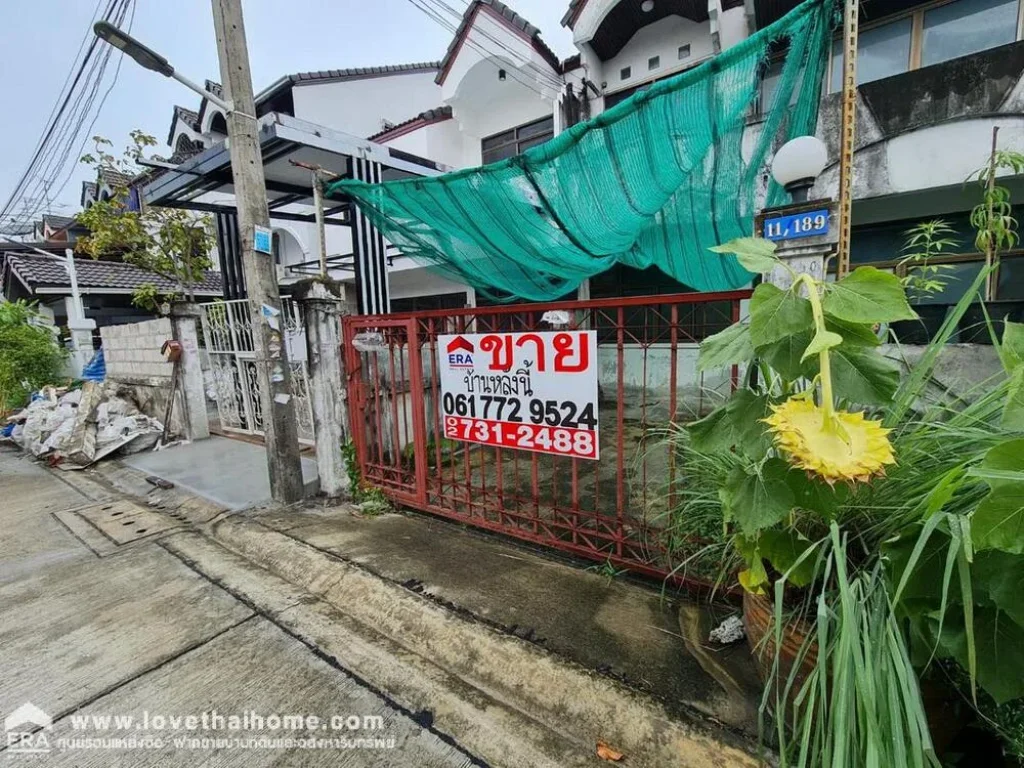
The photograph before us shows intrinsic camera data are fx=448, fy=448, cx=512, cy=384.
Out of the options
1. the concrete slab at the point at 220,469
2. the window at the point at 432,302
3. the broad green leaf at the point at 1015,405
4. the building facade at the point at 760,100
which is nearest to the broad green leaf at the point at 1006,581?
the broad green leaf at the point at 1015,405

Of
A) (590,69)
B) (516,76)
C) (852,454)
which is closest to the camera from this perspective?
(852,454)

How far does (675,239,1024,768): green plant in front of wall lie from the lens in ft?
3.28

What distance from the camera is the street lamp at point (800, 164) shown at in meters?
Answer: 2.26

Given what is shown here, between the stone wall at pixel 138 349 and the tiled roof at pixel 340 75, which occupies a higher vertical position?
the tiled roof at pixel 340 75

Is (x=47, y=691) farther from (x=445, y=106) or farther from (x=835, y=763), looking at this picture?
(x=445, y=106)

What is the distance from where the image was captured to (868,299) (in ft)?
3.68

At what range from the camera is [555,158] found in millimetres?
3320

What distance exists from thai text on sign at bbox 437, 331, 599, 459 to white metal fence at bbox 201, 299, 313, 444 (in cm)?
291

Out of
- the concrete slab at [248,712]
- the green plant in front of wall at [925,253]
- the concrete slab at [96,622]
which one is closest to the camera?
the concrete slab at [248,712]

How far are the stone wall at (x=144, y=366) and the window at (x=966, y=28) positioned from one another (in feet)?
31.7

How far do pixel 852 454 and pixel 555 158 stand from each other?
2991 mm

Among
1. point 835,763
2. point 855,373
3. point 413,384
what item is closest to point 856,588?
point 835,763

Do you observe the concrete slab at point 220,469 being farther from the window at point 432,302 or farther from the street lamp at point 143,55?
the window at point 432,302

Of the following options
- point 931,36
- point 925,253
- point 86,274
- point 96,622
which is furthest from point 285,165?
point 86,274
